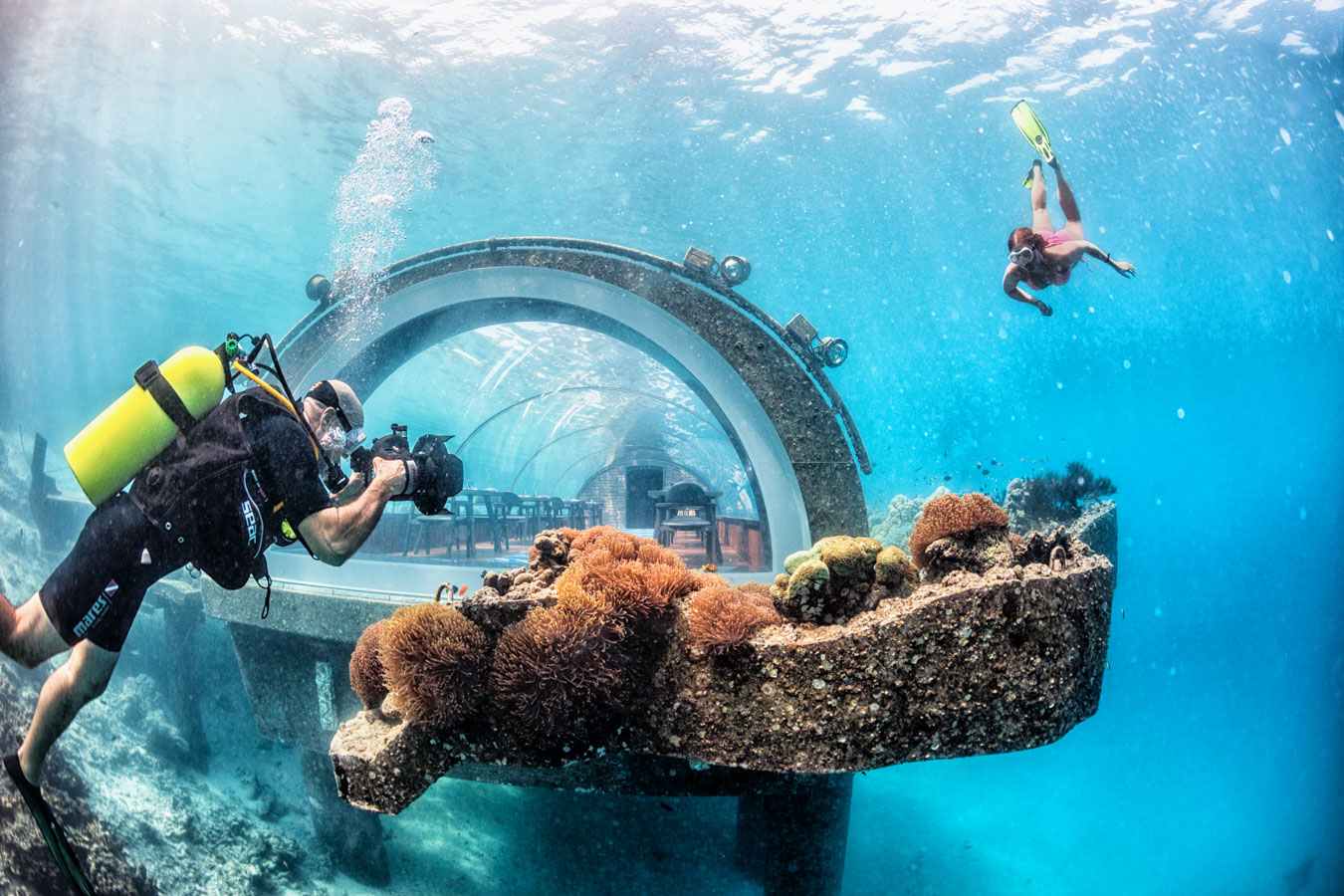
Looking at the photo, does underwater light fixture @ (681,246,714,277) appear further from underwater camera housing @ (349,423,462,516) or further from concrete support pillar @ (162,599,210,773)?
concrete support pillar @ (162,599,210,773)

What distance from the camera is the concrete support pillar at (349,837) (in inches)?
211

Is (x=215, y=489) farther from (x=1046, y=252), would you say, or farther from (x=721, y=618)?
(x=1046, y=252)

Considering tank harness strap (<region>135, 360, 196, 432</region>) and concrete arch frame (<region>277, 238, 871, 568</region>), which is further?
concrete arch frame (<region>277, 238, 871, 568</region>)

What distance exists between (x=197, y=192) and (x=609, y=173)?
15119 mm

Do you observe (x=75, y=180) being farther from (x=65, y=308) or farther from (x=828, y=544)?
(x=828, y=544)

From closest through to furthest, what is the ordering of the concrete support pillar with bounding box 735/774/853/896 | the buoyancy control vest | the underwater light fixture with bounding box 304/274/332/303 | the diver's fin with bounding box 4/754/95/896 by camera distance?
the buoyancy control vest
the diver's fin with bounding box 4/754/95/896
the concrete support pillar with bounding box 735/774/853/896
the underwater light fixture with bounding box 304/274/332/303

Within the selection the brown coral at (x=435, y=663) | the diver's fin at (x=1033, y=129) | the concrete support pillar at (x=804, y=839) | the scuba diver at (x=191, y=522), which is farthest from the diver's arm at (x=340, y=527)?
the diver's fin at (x=1033, y=129)

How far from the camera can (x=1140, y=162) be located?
76.2 feet

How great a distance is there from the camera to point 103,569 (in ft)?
8.67

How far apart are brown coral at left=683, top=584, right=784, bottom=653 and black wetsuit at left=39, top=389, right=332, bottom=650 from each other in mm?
1952

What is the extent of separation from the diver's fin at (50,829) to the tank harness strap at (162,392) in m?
2.34

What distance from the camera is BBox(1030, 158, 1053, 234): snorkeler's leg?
608cm

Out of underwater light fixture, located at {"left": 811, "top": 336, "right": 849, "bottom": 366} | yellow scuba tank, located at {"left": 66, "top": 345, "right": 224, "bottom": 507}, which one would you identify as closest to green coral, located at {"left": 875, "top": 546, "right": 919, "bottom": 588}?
underwater light fixture, located at {"left": 811, "top": 336, "right": 849, "bottom": 366}

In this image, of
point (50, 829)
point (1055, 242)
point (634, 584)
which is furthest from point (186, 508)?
point (1055, 242)
